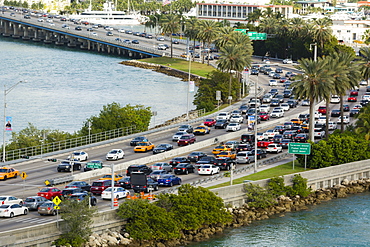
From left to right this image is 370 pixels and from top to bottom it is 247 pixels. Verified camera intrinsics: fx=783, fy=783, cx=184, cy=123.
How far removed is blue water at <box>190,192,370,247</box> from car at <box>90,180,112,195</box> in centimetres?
1090

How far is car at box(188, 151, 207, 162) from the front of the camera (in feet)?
297

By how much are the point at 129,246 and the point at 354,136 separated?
42327mm

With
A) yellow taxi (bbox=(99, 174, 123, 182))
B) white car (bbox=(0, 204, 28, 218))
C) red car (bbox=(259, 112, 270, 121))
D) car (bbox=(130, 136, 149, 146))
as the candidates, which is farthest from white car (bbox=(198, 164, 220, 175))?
red car (bbox=(259, 112, 270, 121))

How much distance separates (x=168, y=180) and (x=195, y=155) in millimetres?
14170

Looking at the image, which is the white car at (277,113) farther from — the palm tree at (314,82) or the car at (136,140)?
the car at (136,140)

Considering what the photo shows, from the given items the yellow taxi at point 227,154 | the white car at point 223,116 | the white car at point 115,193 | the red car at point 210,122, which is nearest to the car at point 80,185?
the white car at point 115,193

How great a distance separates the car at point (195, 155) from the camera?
90438 mm

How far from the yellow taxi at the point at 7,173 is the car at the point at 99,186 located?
1101 centimetres

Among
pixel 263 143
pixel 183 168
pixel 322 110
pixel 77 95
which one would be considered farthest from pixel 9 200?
pixel 77 95

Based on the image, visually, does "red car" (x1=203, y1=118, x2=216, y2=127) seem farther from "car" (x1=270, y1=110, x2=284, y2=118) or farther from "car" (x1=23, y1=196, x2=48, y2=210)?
"car" (x1=23, y1=196, x2=48, y2=210)

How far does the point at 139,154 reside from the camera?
94188 millimetres

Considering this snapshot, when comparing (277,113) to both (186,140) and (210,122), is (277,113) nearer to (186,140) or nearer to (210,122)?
(210,122)

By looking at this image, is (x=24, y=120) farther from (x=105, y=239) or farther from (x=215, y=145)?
(x=105, y=239)

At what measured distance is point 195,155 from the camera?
299 ft
